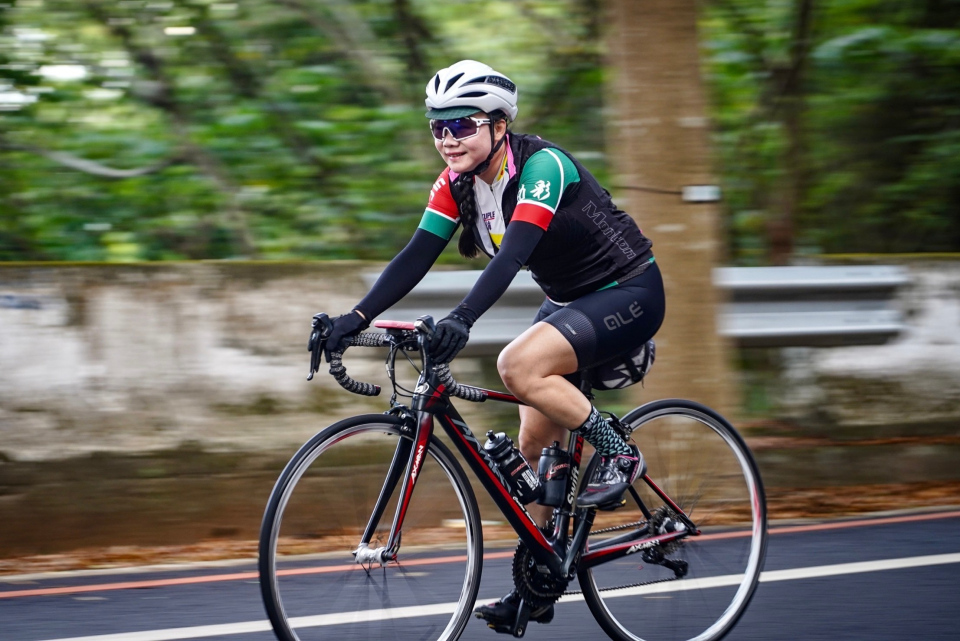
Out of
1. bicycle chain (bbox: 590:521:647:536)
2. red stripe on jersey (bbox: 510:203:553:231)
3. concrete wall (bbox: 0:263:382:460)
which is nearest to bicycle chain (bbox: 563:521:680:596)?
bicycle chain (bbox: 590:521:647:536)

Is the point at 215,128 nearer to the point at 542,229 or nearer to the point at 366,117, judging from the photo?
the point at 366,117

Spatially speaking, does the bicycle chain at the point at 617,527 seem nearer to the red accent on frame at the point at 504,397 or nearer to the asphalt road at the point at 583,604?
the asphalt road at the point at 583,604

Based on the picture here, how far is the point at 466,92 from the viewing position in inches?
143

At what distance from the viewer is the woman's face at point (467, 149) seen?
365 centimetres

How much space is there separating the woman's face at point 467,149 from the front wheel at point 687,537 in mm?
1160

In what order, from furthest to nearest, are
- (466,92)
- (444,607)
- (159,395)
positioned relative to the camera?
1. (159,395)
2. (444,607)
3. (466,92)

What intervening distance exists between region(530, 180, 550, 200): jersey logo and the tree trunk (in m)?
2.62

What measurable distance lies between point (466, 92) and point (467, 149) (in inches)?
7.3

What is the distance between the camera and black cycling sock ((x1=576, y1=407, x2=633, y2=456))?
388 cm

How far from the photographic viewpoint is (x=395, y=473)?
142 inches

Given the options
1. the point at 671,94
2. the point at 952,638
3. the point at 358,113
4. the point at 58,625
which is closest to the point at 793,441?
the point at 671,94

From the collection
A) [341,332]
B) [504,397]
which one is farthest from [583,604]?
[341,332]

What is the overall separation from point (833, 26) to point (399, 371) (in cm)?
494

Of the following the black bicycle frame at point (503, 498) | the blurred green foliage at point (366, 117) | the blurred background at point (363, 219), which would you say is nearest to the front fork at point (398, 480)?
the black bicycle frame at point (503, 498)
